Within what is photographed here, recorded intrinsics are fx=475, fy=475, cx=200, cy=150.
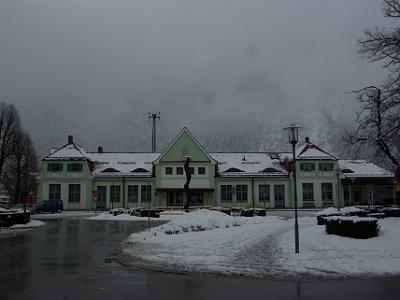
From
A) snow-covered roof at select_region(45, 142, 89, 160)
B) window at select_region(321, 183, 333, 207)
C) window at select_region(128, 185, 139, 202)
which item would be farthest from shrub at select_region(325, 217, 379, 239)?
snow-covered roof at select_region(45, 142, 89, 160)

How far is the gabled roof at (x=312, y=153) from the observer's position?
214ft

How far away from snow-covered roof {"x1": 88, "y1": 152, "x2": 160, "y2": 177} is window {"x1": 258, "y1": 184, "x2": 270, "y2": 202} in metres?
15.4

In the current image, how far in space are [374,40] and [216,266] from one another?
57.7ft

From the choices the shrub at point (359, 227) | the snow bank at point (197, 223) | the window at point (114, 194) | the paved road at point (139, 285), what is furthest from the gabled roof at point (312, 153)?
the paved road at point (139, 285)

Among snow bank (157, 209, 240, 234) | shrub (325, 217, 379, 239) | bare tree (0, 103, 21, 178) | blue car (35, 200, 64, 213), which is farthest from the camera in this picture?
bare tree (0, 103, 21, 178)

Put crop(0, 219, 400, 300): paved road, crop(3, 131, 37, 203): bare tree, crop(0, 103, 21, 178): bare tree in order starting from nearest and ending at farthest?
crop(0, 219, 400, 300): paved road, crop(0, 103, 21, 178): bare tree, crop(3, 131, 37, 203): bare tree

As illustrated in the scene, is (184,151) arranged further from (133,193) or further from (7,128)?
(7,128)

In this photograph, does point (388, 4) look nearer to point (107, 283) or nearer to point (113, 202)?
point (107, 283)

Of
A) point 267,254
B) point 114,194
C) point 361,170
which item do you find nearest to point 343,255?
point 267,254

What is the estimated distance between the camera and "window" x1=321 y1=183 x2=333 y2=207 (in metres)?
64.7

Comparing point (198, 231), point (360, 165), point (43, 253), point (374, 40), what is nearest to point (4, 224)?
point (198, 231)

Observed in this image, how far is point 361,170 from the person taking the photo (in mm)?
67125

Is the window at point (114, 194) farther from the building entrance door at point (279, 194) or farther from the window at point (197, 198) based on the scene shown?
the building entrance door at point (279, 194)

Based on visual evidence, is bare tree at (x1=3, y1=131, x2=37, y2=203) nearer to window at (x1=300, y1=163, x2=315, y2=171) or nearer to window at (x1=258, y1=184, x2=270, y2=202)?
window at (x1=258, y1=184, x2=270, y2=202)
